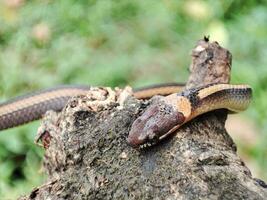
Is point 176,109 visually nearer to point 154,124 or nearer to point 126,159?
point 154,124

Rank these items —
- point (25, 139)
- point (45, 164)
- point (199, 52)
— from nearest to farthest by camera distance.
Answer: point (45, 164)
point (199, 52)
point (25, 139)

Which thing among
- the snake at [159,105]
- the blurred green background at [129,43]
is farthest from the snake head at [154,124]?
the blurred green background at [129,43]

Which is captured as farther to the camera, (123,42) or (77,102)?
(123,42)

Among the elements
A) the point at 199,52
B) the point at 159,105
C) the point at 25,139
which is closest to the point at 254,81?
the point at 25,139

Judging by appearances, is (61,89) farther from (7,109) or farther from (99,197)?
(99,197)

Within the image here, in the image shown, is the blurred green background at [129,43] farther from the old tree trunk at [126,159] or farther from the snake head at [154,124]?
the snake head at [154,124]

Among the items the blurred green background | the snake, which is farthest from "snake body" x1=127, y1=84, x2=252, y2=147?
the blurred green background
